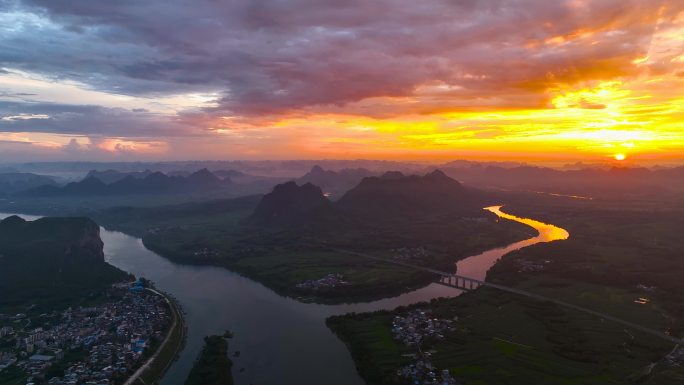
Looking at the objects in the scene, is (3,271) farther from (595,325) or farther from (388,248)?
(595,325)

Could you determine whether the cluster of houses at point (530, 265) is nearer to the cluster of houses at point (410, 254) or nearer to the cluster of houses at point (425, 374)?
the cluster of houses at point (410, 254)

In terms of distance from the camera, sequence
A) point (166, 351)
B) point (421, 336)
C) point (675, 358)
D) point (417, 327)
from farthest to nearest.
A: point (417, 327), point (421, 336), point (166, 351), point (675, 358)

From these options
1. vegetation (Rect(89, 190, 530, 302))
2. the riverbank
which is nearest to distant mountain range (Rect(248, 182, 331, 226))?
vegetation (Rect(89, 190, 530, 302))

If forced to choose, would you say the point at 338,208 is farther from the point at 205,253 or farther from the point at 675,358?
the point at 675,358

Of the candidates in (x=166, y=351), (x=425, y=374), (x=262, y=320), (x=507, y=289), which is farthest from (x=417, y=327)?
(x=166, y=351)

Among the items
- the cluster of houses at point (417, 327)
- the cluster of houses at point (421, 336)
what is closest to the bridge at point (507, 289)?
the cluster of houses at point (421, 336)

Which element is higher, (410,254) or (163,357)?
(410,254)

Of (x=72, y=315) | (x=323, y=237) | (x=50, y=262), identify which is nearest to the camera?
(x=72, y=315)
